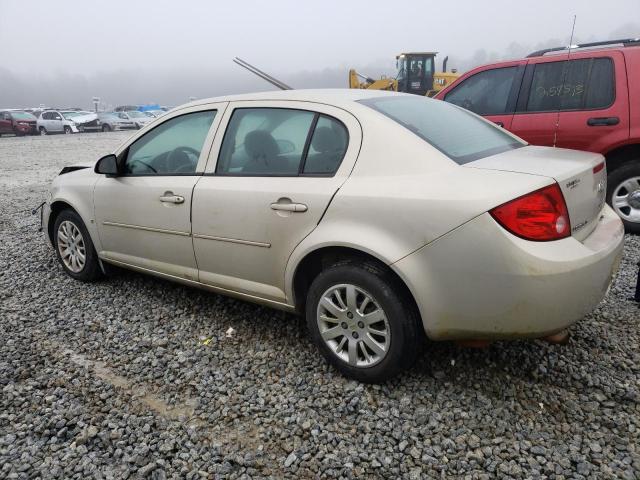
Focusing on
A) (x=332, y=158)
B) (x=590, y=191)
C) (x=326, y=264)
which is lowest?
(x=326, y=264)

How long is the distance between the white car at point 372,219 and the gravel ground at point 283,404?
33cm

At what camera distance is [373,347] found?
2.64 m

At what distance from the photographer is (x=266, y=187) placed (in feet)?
9.56

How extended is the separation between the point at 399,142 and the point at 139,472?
6.41ft

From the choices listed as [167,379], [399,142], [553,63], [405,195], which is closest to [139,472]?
[167,379]

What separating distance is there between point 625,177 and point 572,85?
3.58ft

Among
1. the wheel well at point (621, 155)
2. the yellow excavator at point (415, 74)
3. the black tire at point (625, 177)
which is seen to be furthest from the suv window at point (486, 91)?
the yellow excavator at point (415, 74)

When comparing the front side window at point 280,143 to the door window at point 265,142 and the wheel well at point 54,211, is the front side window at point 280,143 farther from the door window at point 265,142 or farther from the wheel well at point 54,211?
the wheel well at point 54,211

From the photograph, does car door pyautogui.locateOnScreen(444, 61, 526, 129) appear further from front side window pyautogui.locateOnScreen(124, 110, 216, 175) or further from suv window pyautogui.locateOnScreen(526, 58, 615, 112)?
front side window pyautogui.locateOnScreen(124, 110, 216, 175)

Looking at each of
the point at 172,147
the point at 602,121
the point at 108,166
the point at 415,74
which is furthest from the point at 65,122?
the point at 602,121

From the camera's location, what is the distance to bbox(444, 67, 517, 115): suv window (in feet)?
18.6

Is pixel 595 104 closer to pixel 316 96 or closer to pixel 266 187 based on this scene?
pixel 316 96

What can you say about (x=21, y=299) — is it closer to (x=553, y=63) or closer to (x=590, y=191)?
(x=590, y=191)

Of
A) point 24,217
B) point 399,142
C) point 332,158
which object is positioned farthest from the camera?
point 24,217
